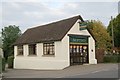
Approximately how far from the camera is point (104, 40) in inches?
2210

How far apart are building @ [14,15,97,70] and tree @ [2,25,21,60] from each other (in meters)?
22.4

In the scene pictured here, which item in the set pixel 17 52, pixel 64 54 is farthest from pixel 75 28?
pixel 17 52

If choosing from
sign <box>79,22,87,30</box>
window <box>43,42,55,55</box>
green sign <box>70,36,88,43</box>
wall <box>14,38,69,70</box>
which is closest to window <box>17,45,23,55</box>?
wall <box>14,38,69,70</box>

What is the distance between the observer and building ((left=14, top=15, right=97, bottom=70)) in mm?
30062

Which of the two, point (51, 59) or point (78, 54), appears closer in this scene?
point (51, 59)

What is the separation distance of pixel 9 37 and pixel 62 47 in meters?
32.5

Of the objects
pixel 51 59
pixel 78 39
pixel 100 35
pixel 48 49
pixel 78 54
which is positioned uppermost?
pixel 100 35

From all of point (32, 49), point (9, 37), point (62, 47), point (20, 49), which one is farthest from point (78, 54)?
point (9, 37)

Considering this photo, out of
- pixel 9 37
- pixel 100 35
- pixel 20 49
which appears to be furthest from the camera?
pixel 9 37

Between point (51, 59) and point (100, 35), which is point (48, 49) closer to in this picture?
point (51, 59)

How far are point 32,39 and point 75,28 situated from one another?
7.50m

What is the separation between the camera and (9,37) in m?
60.3

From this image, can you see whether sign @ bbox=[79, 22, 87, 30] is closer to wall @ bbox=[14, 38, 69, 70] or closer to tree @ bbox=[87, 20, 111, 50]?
wall @ bbox=[14, 38, 69, 70]

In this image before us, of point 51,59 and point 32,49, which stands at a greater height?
point 32,49
